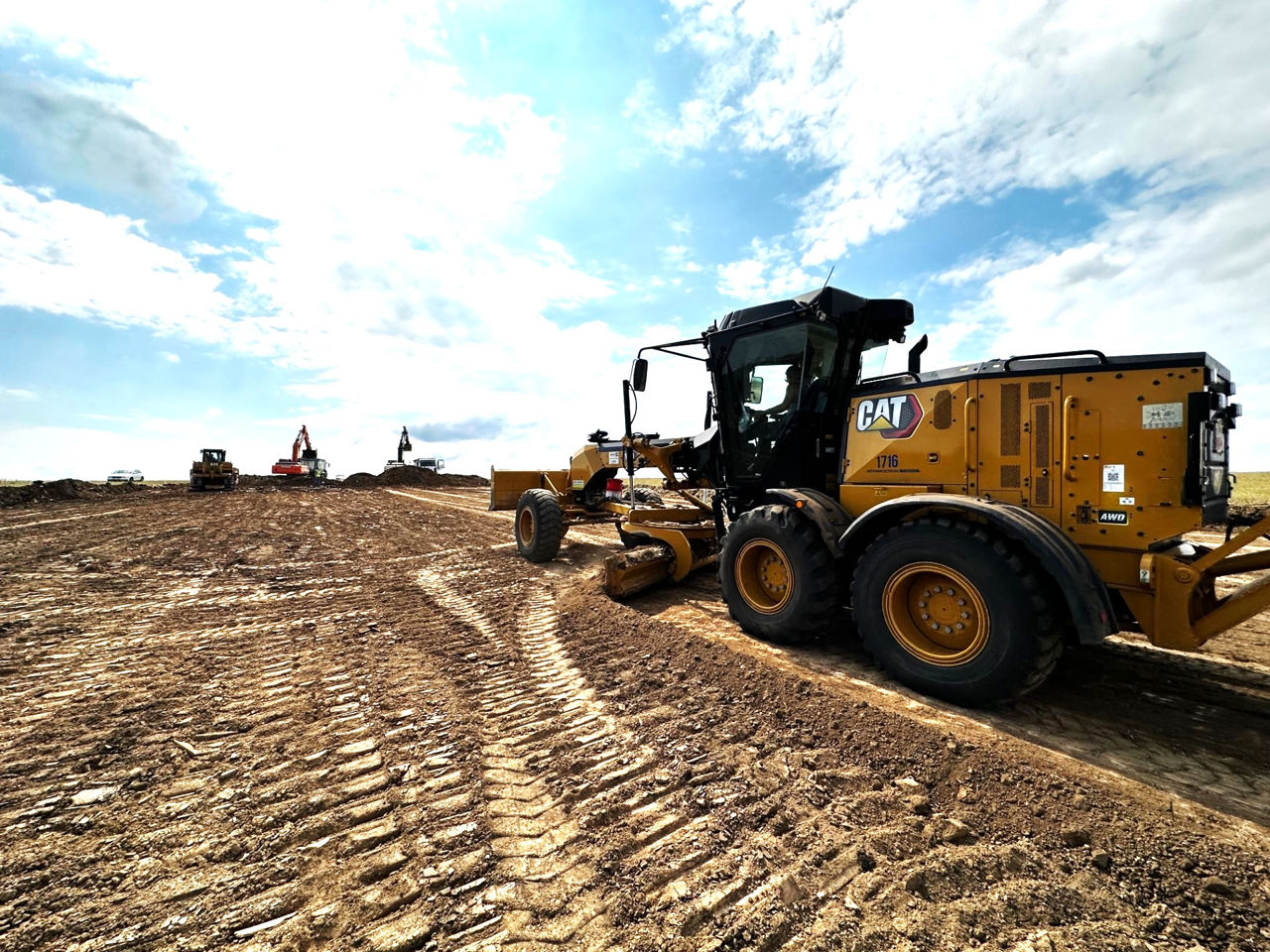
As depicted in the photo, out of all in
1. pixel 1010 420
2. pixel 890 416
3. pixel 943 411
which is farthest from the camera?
pixel 890 416

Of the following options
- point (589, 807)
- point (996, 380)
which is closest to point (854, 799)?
point (589, 807)

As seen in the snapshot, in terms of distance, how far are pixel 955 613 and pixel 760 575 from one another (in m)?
1.66

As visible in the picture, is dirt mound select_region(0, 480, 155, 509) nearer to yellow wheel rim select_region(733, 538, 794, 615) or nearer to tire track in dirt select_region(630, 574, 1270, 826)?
yellow wheel rim select_region(733, 538, 794, 615)

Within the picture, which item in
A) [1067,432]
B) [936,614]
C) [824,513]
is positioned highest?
[1067,432]

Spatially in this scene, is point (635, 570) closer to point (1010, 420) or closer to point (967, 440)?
point (967, 440)

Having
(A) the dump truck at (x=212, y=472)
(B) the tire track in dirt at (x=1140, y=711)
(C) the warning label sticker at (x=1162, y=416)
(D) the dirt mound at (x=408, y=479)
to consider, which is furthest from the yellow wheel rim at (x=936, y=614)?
(D) the dirt mound at (x=408, y=479)

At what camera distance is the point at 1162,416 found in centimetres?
325

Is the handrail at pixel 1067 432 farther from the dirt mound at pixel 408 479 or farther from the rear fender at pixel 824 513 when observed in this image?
the dirt mound at pixel 408 479

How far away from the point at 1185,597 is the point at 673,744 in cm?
305

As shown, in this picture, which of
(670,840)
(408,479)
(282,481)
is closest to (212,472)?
(282,481)

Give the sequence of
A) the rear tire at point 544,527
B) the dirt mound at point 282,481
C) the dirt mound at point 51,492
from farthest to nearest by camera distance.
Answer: the dirt mound at point 282,481 → the dirt mound at point 51,492 → the rear tire at point 544,527

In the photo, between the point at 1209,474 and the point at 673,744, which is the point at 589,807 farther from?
the point at 1209,474

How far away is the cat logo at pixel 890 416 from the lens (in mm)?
4195

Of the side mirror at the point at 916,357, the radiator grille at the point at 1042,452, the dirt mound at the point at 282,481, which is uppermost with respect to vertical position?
the side mirror at the point at 916,357
